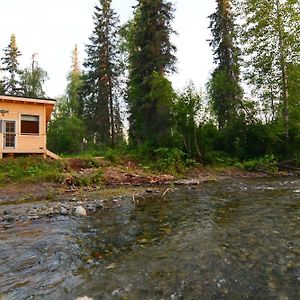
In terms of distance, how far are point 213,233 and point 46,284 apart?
3.49 metres

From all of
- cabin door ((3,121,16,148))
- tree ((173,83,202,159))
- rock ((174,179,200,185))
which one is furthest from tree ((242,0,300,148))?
cabin door ((3,121,16,148))

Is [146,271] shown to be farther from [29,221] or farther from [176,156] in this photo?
→ [176,156]

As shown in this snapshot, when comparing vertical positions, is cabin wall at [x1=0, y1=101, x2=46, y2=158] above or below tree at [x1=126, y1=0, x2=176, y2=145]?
below

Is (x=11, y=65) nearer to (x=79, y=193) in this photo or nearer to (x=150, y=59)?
(x=150, y=59)

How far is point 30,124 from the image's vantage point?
1819cm

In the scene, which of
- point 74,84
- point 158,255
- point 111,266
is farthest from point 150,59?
point 74,84

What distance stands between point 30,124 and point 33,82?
26.5m

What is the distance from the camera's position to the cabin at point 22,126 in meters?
17.2

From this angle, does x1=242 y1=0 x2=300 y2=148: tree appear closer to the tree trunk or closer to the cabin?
the tree trunk

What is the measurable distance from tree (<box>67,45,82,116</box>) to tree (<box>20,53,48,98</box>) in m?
4.38

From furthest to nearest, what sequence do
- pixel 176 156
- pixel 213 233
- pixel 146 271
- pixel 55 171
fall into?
pixel 176 156
pixel 55 171
pixel 213 233
pixel 146 271

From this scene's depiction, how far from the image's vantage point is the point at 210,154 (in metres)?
21.0

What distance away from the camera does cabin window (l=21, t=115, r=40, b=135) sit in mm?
17984

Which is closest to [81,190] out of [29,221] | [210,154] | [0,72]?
[29,221]
